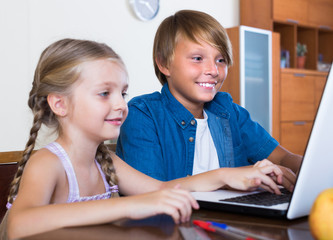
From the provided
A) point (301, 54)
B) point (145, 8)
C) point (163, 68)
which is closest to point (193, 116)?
point (163, 68)

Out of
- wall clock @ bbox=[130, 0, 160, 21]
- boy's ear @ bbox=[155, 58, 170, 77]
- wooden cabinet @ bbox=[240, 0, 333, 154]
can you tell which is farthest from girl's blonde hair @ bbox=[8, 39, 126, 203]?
wooden cabinet @ bbox=[240, 0, 333, 154]

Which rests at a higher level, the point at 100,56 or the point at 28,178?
the point at 100,56

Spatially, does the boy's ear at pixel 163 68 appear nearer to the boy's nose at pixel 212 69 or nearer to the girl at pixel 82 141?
the boy's nose at pixel 212 69

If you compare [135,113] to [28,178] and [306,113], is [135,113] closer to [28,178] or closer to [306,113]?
[28,178]

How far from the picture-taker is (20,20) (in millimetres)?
3262

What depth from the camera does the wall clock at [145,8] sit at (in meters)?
3.94

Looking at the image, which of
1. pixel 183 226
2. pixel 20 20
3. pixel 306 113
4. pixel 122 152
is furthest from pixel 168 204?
pixel 306 113

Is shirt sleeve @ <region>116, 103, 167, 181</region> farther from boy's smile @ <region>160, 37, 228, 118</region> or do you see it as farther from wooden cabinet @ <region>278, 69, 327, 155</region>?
wooden cabinet @ <region>278, 69, 327, 155</region>

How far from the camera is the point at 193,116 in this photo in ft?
5.04

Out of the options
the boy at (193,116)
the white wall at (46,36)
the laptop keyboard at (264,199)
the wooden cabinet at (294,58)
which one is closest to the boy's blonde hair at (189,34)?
the boy at (193,116)

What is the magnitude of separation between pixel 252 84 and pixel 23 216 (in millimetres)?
4065

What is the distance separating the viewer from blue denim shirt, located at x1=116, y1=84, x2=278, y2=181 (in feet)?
4.42

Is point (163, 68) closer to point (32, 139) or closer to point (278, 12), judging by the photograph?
point (32, 139)

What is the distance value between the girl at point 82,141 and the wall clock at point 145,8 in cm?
291
